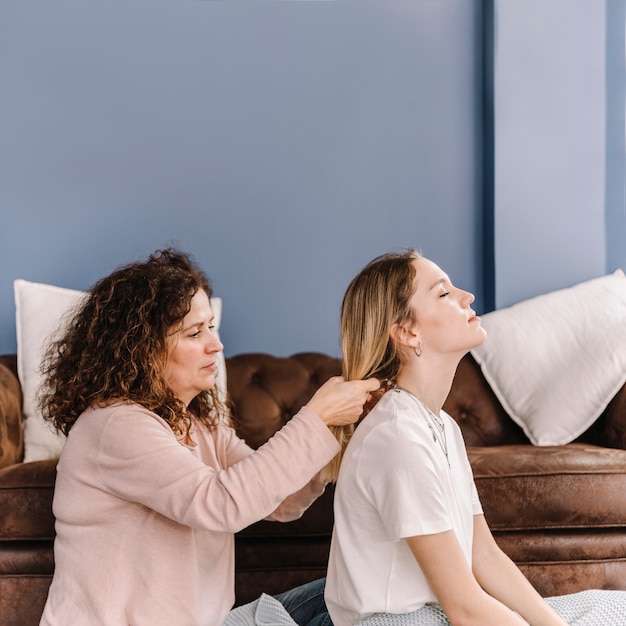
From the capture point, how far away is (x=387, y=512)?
1475mm

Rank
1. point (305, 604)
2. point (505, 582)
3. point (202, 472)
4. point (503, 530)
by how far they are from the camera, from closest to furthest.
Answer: point (202, 472)
point (505, 582)
point (305, 604)
point (503, 530)

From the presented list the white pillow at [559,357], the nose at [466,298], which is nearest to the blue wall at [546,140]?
the white pillow at [559,357]

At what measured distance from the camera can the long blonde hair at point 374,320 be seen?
1732mm

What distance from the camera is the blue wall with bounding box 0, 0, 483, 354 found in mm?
3383

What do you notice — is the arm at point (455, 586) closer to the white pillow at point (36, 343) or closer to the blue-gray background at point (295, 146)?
the white pillow at point (36, 343)

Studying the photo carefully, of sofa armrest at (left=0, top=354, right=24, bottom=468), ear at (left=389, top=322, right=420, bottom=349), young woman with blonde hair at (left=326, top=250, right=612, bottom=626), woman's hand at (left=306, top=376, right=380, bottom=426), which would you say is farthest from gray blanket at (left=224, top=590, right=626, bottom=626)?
sofa armrest at (left=0, top=354, right=24, bottom=468)

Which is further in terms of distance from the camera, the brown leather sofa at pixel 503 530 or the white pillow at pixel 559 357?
the white pillow at pixel 559 357

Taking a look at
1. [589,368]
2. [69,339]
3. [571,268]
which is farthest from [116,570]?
[571,268]

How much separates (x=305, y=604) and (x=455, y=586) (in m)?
0.49

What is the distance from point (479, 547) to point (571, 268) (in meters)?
1.93

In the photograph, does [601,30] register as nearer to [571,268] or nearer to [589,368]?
[571,268]

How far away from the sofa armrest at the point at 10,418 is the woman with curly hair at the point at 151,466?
75cm

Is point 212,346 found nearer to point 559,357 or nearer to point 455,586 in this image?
point 455,586

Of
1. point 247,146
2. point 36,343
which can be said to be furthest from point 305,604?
point 247,146
